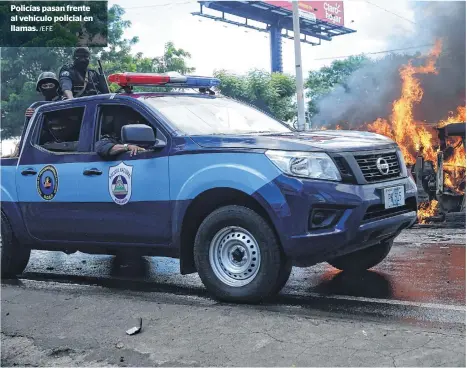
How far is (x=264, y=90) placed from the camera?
39594 millimetres

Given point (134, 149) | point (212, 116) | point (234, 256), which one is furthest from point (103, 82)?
point (234, 256)

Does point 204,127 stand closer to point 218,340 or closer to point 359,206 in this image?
point 359,206

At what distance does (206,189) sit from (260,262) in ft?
2.34

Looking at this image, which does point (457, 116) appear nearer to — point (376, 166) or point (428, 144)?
point (428, 144)

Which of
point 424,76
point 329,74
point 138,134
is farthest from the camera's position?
point 329,74

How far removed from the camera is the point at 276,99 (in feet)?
133

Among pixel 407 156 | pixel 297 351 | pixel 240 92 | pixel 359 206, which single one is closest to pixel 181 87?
pixel 359 206

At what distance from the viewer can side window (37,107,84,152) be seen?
19.5 ft

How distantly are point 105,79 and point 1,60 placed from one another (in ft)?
93.1

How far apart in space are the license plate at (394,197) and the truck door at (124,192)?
69.1 inches

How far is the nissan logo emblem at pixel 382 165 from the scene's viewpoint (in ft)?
15.8

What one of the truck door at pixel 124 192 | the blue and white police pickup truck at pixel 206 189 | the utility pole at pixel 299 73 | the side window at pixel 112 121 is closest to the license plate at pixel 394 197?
the blue and white police pickup truck at pixel 206 189

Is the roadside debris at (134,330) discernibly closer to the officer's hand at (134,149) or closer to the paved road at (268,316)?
the paved road at (268,316)

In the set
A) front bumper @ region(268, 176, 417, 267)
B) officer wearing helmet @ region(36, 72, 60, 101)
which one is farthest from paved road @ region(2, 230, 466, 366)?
officer wearing helmet @ region(36, 72, 60, 101)
